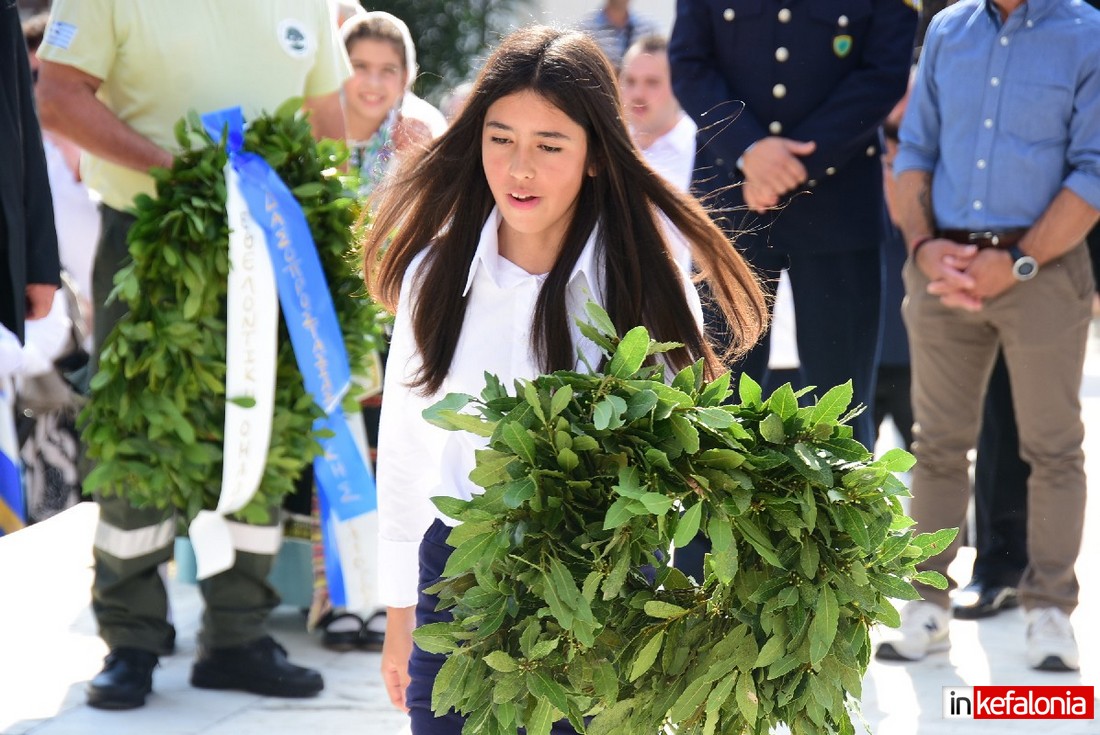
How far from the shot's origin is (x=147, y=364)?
3.81 m

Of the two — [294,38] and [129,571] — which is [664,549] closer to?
[129,571]

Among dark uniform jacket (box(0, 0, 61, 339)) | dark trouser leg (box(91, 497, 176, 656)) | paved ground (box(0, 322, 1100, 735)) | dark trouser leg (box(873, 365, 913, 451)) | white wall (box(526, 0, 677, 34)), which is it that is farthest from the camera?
white wall (box(526, 0, 677, 34))

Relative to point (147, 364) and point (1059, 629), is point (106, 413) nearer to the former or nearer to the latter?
point (147, 364)

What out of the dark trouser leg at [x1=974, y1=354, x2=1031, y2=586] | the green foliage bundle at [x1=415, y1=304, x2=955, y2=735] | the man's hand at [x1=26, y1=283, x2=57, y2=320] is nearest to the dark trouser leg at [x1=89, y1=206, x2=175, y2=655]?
the man's hand at [x1=26, y1=283, x2=57, y2=320]

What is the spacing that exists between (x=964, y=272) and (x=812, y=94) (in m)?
0.68

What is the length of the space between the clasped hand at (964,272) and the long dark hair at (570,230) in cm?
162

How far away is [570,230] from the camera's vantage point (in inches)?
106

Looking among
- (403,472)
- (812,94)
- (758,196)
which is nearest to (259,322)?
(403,472)

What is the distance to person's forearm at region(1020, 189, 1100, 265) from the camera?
13.6 feet

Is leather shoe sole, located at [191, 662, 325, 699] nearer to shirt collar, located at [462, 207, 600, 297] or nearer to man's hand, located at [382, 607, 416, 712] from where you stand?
man's hand, located at [382, 607, 416, 712]

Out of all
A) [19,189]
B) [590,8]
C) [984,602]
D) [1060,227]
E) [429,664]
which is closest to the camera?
[429,664]

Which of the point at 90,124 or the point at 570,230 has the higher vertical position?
the point at 90,124

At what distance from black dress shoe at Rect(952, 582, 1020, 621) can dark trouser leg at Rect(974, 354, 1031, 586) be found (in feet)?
0.12

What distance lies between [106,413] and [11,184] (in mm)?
668
